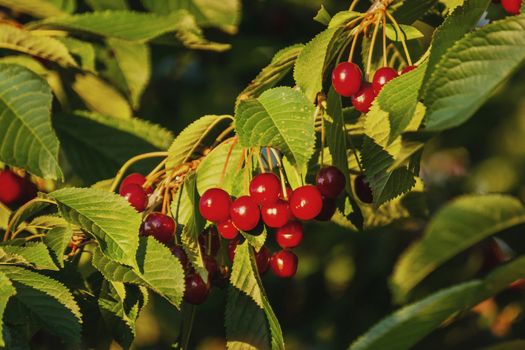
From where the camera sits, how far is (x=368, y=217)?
70.9 inches

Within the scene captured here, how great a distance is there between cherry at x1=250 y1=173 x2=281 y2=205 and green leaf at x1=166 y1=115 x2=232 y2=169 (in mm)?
187

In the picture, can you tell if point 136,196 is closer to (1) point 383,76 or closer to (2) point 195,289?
(2) point 195,289

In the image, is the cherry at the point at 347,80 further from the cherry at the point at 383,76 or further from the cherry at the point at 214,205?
the cherry at the point at 214,205

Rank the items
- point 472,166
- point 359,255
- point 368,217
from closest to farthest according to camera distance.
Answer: point 368,217, point 359,255, point 472,166

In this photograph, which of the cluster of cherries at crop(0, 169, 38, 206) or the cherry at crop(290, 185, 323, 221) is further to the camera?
the cluster of cherries at crop(0, 169, 38, 206)

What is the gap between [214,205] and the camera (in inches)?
52.1

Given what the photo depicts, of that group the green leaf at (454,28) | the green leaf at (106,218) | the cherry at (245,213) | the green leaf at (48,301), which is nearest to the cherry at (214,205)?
the cherry at (245,213)

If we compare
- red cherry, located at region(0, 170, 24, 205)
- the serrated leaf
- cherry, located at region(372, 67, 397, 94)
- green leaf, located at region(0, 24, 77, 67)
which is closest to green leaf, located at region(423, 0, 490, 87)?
cherry, located at region(372, 67, 397, 94)

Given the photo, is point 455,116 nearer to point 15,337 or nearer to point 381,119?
point 381,119

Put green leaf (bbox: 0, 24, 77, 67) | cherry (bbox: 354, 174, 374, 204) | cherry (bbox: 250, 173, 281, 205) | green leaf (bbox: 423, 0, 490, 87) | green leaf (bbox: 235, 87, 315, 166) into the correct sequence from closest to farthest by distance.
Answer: green leaf (bbox: 423, 0, 490, 87) < green leaf (bbox: 235, 87, 315, 166) < cherry (bbox: 250, 173, 281, 205) < cherry (bbox: 354, 174, 374, 204) < green leaf (bbox: 0, 24, 77, 67)

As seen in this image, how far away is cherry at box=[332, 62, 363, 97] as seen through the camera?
1327mm

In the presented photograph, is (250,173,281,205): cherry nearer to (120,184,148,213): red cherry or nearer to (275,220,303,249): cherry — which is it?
(275,220,303,249): cherry

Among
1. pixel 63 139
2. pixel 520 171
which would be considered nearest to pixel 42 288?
pixel 63 139

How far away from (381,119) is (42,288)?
0.62 m
